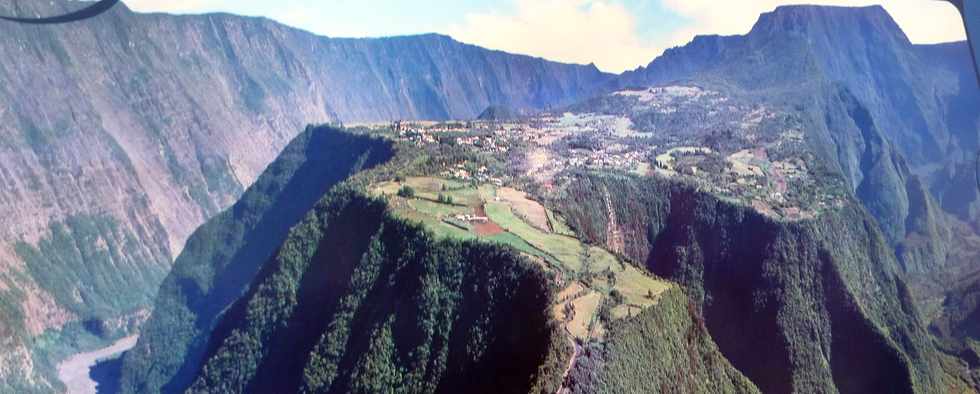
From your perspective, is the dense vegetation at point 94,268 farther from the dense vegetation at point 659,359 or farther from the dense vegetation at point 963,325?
the dense vegetation at point 963,325

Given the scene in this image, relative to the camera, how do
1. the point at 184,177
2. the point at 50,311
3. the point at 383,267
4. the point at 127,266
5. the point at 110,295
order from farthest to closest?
the point at 184,177, the point at 127,266, the point at 110,295, the point at 50,311, the point at 383,267

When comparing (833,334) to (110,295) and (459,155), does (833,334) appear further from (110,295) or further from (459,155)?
(110,295)

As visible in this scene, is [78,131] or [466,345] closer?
[466,345]

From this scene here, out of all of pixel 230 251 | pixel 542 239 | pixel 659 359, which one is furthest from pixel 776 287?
pixel 230 251

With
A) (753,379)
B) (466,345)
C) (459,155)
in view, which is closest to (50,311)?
(459,155)

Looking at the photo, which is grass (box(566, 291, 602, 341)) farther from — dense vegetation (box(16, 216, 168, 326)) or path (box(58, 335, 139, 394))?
dense vegetation (box(16, 216, 168, 326))

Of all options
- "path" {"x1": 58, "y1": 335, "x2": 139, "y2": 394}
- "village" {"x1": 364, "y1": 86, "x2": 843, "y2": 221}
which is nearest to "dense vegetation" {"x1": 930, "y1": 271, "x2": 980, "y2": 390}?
"village" {"x1": 364, "y1": 86, "x2": 843, "y2": 221}

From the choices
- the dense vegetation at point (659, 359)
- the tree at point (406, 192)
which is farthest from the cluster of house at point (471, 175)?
the dense vegetation at point (659, 359)
